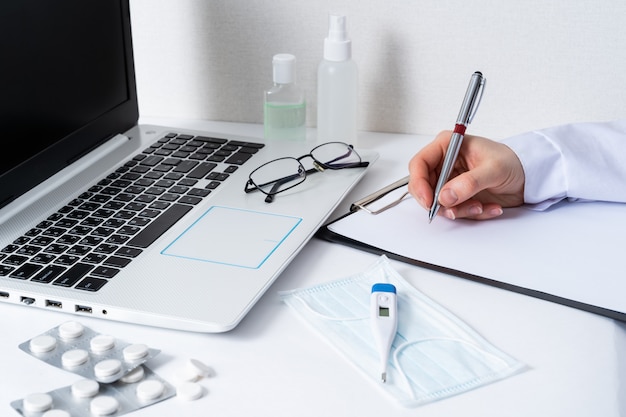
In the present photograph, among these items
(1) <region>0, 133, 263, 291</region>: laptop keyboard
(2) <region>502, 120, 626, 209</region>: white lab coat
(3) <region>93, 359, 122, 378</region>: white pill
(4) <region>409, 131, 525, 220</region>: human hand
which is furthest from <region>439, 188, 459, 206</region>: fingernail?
(3) <region>93, 359, 122, 378</region>: white pill

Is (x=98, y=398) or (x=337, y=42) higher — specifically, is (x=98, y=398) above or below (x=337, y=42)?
below

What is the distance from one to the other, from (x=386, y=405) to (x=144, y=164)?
0.55 m

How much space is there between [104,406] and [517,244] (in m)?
0.45

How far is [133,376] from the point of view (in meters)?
0.59

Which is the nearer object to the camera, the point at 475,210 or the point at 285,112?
the point at 475,210

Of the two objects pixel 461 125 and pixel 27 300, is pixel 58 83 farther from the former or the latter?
pixel 461 125

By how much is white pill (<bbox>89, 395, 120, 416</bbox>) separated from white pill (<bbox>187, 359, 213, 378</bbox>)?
6cm

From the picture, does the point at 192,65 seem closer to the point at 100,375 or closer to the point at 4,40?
the point at 4,40

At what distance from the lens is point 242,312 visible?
0.65 meters

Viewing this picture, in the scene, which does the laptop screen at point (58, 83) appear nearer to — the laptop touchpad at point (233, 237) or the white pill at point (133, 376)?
the laptop touchpad at point (233, 237)

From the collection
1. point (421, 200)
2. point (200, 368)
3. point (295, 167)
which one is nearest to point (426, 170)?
point (421, 200)

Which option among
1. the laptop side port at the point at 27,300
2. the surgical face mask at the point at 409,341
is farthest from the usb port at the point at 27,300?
the surgical face mask at the point at 409,341

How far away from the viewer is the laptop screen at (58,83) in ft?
2.71

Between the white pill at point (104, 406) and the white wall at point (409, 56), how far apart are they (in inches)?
28.4
